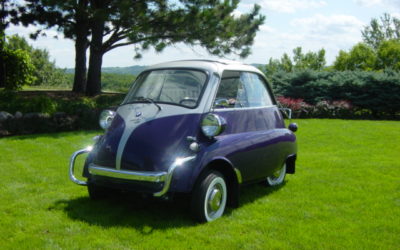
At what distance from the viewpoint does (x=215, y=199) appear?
16.3 ft

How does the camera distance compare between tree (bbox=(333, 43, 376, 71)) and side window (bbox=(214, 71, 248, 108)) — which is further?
tree (bbox=(333, 43, 376, 71))

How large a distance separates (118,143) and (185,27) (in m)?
11.0

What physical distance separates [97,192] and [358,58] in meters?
56.9

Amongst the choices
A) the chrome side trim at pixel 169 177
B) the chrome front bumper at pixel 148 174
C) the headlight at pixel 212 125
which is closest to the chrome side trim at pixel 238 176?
the headlight at pixel 212 125

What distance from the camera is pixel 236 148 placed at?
5246mm

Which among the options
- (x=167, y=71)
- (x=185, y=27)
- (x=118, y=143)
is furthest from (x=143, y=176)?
(x=185, y=27)

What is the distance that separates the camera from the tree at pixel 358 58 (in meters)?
55.4

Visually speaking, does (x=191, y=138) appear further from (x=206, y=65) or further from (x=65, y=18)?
(x=65, y=18)

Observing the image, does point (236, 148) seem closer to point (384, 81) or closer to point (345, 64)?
point (384, 81)

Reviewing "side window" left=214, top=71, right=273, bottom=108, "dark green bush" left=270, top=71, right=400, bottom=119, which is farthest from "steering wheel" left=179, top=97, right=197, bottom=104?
"dark green bush" left=270, top=71, right=400, bottom=119

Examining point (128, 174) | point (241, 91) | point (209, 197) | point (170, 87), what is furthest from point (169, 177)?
point (241, 91)

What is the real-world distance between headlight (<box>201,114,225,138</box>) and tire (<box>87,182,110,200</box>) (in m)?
1.63

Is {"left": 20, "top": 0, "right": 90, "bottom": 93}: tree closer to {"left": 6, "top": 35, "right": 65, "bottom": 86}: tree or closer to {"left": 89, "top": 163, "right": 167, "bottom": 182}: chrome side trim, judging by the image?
{"left": 89, "top": 163, "right": 167, "bottom": 182}: chrome side trim

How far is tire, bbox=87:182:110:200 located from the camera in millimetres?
5535
